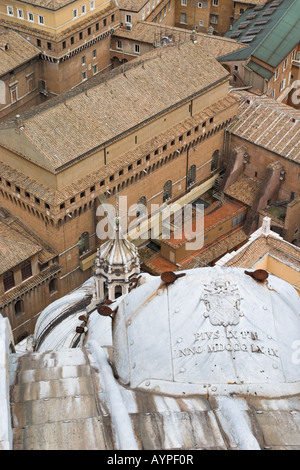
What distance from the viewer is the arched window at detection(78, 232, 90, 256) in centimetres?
6519

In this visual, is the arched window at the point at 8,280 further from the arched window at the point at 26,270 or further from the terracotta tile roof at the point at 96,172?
the terracotta tile roof at the point at 96,172

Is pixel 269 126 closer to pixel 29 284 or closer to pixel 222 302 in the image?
pixel 29 284

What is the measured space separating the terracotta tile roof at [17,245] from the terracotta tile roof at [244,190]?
19146mm

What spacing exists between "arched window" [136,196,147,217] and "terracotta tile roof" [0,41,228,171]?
22.5 feet

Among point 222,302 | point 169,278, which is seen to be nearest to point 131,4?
point 169,278

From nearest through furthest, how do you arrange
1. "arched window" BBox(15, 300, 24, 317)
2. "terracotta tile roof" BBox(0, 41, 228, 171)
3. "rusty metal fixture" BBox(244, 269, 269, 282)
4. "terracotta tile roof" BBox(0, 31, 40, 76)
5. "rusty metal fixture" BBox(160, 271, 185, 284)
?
1. "rusty metal fixture" BBox(244, 269, 269, 282)
2. "rusty metal fixture" BBox(160, 271, 185, 284)
3. "terracotta tile roof" BBox(0, 41, 228, 171)
4. "arched window" BBox(15, 300, 24, 317)
5. "terracotta tile roof" BBox(0, 31, 40, 76)

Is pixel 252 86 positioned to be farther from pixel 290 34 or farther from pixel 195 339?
Answer: pixel 195 339

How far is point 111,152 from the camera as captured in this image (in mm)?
64688

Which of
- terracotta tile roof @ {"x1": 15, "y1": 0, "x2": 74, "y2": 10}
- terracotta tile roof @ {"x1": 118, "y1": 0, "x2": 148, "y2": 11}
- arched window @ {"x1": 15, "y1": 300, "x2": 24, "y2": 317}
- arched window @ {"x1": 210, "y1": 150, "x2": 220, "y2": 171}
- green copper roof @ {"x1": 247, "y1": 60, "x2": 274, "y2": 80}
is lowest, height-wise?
arched window @ {"x1": 15, "y1": 300, "x2": 24, "y2": 317}

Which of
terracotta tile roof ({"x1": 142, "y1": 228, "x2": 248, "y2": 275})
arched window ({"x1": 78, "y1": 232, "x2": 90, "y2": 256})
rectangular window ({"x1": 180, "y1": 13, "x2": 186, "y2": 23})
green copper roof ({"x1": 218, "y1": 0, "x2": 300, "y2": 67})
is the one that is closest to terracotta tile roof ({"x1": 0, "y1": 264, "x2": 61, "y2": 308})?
arched window ({"x1": 78, "y1": 232, "x2": 90, "y2": 256})

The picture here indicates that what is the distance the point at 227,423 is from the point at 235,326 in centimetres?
366

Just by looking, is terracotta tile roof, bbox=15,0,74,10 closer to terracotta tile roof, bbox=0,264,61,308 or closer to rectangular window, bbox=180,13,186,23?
rectangular window, bbox=180,13,186,23

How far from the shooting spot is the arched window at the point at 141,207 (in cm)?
6925

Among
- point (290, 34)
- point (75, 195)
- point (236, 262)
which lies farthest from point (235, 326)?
point (290, 34)
